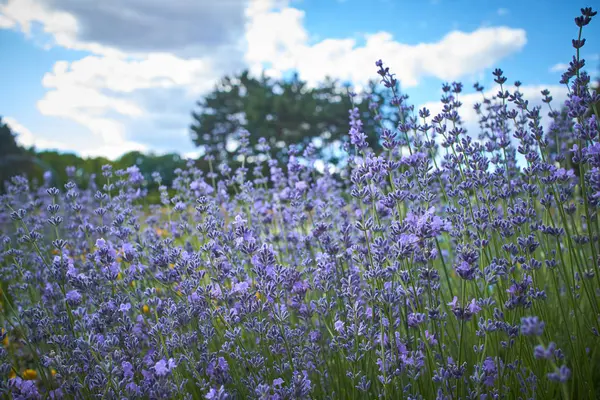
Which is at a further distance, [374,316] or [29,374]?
[29,374]

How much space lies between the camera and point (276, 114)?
2005 centimetres

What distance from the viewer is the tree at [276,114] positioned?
1961 cm

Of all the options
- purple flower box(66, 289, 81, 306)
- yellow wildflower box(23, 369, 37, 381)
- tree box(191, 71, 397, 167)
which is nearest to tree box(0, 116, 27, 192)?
tree box(191, 71, 397, 167)

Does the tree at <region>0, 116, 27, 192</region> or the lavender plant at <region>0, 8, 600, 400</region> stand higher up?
the tree at <region>0, 116, 27, 192</region>

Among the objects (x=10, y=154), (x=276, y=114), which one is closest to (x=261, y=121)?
(x=276, y=114)

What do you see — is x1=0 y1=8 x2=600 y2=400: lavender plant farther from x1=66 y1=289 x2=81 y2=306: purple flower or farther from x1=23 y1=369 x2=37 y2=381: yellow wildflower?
x1=23 y1=369 x2=37 y2=381: yellow wildflower

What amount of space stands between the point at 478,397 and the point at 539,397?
43 cm

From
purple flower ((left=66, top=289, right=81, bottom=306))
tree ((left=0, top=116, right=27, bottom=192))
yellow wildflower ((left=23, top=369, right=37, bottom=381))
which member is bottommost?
yellow wildflower ((left=23, top=369, right=37, bottom=381))

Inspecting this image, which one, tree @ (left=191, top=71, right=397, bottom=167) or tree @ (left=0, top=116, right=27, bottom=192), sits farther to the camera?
tree @ (left=191, top=71, right=397, bottom=167)

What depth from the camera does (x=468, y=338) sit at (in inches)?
97.3

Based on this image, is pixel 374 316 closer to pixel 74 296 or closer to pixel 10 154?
pixel 74 296

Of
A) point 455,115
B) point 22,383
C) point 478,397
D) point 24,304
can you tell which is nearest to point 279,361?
point 478,397

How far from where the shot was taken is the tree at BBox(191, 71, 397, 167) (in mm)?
19609

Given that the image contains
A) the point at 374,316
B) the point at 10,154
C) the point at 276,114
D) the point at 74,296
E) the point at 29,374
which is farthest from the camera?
the point at 276,114
